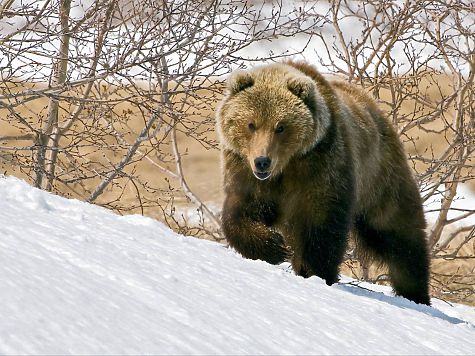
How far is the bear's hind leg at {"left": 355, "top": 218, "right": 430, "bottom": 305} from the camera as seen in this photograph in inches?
285

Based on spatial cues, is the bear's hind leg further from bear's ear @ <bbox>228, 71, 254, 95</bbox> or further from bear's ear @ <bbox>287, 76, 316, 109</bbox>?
bear's ear @ <bbox>228, 71, 254, 95</bbox>

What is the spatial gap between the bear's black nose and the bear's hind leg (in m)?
1.64

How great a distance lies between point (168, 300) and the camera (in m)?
3.67

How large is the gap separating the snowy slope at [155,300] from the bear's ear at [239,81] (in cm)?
117

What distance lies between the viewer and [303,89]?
238 inches

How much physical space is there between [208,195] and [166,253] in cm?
1102

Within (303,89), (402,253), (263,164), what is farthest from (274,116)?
(402,253)

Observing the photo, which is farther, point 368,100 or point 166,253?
point 368,100

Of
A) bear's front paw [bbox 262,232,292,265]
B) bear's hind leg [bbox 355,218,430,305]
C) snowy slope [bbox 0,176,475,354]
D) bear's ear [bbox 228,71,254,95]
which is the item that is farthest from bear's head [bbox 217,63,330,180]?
bear's hind leg [bbox 355,218,430,305]

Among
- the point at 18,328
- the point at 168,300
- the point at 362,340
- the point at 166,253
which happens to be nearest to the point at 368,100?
the point at 166,253

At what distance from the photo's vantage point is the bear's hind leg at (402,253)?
7227 millimetres

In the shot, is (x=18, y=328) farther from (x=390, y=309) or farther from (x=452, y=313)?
(x=452, y=313)

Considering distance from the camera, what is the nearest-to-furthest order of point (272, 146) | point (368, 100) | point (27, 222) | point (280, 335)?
point (280, 335) < point (27, 222) < point (272, 146) < point (368, 100)

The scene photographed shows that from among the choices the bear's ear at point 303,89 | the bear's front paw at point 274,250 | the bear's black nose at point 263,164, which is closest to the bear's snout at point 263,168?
the bear's black nose at point 263,164
